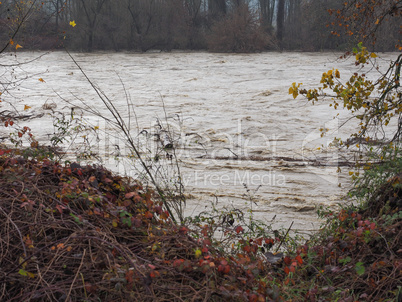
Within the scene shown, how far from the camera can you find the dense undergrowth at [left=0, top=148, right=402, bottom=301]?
8.60ft

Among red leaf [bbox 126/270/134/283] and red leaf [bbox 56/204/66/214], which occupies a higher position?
red leaf [bbox 56/204/66/214]

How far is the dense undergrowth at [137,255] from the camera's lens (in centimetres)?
262

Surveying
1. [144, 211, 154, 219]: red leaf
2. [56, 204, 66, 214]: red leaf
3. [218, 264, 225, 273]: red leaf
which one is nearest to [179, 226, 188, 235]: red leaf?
[144, 211, 154, 219]: red leaf

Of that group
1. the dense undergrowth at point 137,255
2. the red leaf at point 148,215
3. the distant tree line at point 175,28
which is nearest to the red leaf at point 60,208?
the dense undergrowth at point 137,255

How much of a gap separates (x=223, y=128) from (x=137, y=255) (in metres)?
5.82

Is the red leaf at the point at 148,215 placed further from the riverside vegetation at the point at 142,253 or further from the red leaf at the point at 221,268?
the red leaf at the point at 221,268

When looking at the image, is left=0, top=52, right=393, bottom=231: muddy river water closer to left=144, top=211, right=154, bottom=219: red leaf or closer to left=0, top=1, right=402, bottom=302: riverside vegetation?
left=0, top=1, right=402, bottom=302: riverside vegetation

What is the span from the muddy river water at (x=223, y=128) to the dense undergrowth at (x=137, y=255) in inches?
33.3

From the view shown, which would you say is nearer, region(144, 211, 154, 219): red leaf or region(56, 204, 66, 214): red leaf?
region(56, 204, 66, 214): red leaf

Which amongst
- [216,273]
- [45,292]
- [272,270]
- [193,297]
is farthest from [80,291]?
[272,270]

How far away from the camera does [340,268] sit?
3.48 m

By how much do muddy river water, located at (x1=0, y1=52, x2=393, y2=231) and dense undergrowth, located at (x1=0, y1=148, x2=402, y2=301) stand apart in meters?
0.84

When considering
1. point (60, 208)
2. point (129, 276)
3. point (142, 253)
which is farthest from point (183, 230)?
point (60, 208)

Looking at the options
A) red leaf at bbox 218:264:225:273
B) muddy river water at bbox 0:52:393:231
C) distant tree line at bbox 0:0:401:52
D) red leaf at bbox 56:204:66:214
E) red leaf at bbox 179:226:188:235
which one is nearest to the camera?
red leaf at bbox 218:264:225:273
